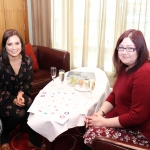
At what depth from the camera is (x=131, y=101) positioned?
1.42m

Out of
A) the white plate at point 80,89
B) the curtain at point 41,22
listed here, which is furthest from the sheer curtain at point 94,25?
the white plate at point 80,89

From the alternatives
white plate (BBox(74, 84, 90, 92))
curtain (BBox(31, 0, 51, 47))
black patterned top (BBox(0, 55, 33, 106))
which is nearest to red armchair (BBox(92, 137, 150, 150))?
white plate (BBox(74, 84, 90, 92))

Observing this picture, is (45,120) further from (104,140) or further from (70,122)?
(104,140)

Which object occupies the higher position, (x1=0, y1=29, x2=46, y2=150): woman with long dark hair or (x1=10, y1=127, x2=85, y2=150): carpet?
(x1=0, y1=29, x2=46, y2=150): woman with long dark hair

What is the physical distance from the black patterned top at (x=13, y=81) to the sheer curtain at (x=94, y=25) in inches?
56.0

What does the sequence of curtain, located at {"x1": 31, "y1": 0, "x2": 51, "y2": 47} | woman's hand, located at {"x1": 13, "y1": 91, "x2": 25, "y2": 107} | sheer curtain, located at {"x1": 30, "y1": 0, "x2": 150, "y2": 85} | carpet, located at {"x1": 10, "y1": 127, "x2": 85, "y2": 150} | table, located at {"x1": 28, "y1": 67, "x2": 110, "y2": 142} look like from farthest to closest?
1. curtain, located at {"x1": 31, "y1": 0, "x2": 51, "y2": 47}
2. sheer curtain, located at {"x1": 30, "y1": 0, "x2": 150, "y2": 85}
3. carpet, located at {"x1": 10, "y1": 127, "x2": 85, "y2": 150}
4. woman's hand, located at {"x1": 13, "y1": 91, "x2": 25, "y2": 107}
5. table, located at {"x1": 28, "y1": 67, "x2": 110, "y2": 142}

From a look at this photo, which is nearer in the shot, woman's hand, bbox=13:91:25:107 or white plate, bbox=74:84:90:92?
white plate, bbox=74:84:90:92

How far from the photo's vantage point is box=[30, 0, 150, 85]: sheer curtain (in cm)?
297

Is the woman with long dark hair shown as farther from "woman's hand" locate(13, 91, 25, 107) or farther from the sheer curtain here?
the sheer curtain

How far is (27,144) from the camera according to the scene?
2.13m

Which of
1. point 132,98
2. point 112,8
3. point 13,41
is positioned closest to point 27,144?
point 13,41

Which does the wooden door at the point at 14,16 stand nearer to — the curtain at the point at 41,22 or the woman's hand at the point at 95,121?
the curtain at the point at 41,22

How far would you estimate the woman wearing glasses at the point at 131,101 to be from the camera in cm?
131

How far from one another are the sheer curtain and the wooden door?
441 mm
